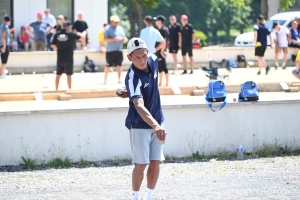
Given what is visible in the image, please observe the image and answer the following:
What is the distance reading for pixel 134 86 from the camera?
728 centimetres

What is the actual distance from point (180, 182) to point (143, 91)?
7.28ft

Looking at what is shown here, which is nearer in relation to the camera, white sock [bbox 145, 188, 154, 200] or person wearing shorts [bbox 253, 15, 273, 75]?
white sock [bbox 145, 188, 154, 200]

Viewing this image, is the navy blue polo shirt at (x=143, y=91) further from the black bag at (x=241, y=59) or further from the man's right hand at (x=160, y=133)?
the black bag at (x=241, y=59)

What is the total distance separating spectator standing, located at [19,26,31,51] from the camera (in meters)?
26.7

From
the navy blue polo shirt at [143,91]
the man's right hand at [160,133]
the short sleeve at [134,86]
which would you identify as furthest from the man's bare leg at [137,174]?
the short sleeve at [134,86]

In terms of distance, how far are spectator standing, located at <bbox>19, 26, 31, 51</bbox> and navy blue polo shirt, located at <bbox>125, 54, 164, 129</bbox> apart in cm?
1971

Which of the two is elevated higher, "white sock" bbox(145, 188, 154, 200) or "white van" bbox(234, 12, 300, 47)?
"white van" bbox(234, 12, 300, 47)

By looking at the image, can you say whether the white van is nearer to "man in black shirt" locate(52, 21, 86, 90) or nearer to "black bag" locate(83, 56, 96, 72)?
"black bag" locate(83, 56, 96, 72)

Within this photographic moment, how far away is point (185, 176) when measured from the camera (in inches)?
380

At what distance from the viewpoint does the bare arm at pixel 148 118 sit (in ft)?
23.0

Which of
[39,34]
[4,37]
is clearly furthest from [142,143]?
[39,34]

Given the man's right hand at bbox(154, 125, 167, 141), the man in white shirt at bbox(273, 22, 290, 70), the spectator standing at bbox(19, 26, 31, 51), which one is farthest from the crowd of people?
the man's right hand at bbox(154, 125, 167, 141)

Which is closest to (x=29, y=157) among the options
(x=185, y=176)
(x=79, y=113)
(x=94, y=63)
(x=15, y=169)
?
(x=15, y=169)

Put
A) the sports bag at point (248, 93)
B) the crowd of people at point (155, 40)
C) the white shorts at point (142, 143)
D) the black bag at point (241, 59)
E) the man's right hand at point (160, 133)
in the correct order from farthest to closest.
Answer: the black bag at point (241, 59), the crowd of people at point (155, 40), the sports bag at point (248, 93), the white shorts at point (142, 143), the man's right hand at point (160, 133)
